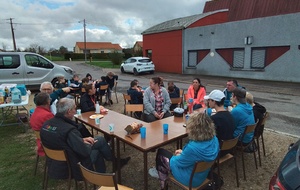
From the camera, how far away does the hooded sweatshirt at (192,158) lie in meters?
2.23

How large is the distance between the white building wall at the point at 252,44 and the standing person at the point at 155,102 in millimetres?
11580

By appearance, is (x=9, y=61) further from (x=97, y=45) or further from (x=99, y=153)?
(x=97, y=45)

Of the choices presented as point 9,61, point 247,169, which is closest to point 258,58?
point 247,169

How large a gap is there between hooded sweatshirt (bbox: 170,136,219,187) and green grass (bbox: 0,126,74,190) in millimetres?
1858

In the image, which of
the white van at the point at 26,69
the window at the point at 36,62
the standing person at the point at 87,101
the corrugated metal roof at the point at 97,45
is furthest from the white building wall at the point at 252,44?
the corrugated metal roof at the point at 97,45

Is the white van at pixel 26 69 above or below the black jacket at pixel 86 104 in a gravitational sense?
above

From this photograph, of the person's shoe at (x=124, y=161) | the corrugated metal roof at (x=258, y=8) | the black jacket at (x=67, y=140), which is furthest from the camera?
the corrugated metal roof at (x=258, y=8)

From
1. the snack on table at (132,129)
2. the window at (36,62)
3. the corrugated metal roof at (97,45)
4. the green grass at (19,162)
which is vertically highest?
the corrugated metal roof at (97,45)

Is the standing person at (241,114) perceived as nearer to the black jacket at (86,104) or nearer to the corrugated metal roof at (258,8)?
the black jacket at (86,104)

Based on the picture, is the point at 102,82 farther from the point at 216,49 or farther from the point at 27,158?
the point at 216,49

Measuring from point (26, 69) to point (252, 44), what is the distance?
13643mm

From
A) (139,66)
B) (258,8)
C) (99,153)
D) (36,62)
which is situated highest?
(258,8)

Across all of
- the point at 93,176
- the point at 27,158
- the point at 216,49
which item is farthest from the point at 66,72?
the point at 216,49

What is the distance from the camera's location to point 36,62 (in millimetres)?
10367
